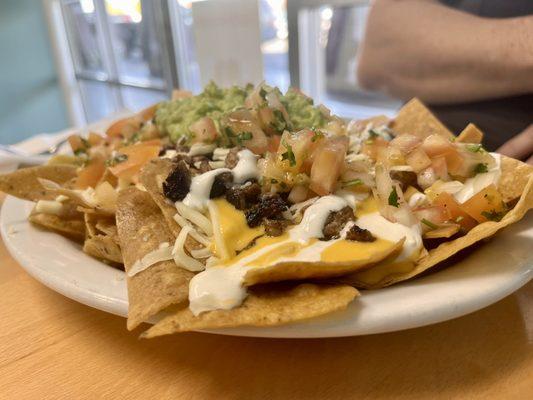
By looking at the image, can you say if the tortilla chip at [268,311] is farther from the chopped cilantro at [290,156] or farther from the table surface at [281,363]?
the chopped cilantro at [290,156]

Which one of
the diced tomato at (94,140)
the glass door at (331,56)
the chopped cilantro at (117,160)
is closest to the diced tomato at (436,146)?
the chopped cilantro at (117,160)

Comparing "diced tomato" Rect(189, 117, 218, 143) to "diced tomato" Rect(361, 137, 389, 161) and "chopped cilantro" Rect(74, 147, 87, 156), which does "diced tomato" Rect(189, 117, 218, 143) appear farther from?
"chopped cilantro" Rect(74, 147, 87, 156)

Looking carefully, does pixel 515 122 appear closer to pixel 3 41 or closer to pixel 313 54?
pixel 313 54

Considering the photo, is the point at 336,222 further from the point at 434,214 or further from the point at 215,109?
the point at 215,109

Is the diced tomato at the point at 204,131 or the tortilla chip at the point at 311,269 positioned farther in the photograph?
the diced tomato at the point at 204,131

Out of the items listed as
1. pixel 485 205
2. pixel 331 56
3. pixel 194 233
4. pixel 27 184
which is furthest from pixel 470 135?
pixel 331 56

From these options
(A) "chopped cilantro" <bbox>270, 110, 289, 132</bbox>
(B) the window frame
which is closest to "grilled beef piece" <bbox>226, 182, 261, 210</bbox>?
(A) "chopped cilantro" <bbox>270, 110, 289, 132</bbox>
